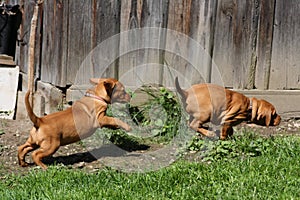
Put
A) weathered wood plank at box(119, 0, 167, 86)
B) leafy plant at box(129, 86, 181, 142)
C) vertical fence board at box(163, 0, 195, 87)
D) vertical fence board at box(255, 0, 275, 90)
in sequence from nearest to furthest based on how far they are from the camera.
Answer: leafy plant at box(129, 86, 181, 142)
weathered wood plank at box(119, 0, 167, 86)
vertical fence board at box(163, 0, 195, 87)
vertical fence board at box(255, 0, 275, 90)

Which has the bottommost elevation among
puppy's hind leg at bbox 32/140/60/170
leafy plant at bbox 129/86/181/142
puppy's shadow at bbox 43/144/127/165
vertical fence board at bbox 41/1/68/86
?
puppy's shadow at bbox 43/144/127/165

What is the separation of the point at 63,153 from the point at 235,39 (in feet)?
9.40

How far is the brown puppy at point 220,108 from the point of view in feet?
22.9

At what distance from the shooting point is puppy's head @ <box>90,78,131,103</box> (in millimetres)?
6430

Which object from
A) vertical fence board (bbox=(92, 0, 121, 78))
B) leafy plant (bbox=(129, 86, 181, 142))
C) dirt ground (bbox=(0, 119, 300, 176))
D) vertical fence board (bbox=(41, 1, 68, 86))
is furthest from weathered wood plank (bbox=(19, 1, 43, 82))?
leafy plant (bbox=(129, 86, 181, 142))

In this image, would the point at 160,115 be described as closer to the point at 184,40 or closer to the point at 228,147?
the point at 184,40

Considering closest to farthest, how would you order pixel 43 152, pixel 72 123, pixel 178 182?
pixel 178 182
pixel 43 152
pixel 72 123

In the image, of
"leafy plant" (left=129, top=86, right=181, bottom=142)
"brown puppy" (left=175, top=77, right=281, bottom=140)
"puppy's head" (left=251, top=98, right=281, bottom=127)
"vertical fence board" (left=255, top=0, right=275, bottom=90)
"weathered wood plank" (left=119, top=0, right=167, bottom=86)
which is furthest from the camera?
"vertical fence board" (left=255, top=0, right=275, bottom=90)

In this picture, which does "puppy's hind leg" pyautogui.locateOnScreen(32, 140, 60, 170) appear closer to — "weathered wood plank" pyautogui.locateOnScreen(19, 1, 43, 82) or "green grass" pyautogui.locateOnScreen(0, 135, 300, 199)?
"green grass" pyautogui.locateOnScreen(0, 135, 300, 199)

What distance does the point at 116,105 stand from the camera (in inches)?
296

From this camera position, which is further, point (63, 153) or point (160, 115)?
point (160, 115)

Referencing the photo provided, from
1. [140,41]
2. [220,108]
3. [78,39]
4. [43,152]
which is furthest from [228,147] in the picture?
[78,39]

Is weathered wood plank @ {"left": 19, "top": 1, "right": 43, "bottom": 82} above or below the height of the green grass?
above

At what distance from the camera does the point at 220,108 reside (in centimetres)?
706
